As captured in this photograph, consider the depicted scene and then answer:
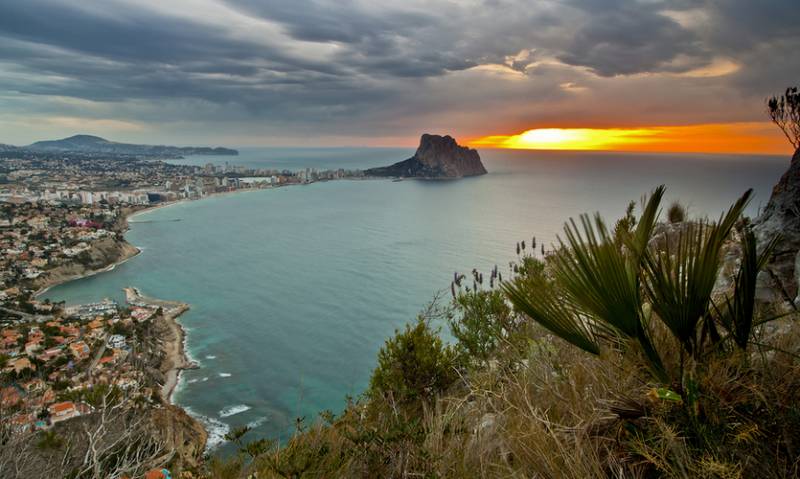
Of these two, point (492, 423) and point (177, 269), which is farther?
point (177, 269)

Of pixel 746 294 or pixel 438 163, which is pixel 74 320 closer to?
pixel 746 294

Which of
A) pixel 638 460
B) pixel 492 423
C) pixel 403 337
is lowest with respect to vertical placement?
pixel 403 337

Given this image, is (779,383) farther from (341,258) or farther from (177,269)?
(177,269)

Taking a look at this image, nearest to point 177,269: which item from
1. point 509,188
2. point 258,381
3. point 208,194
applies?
point 258,381

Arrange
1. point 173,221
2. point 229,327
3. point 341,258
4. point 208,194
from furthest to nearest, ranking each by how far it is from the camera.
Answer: point 208,194
point 173,221
point 341,258
point 229,327

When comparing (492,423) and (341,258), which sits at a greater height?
(492,423)

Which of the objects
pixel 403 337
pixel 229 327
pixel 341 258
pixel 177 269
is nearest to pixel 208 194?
pixel 177 269

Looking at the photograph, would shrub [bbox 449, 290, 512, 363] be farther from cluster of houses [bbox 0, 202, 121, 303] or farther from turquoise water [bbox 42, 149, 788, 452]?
cluster of houses [bbox 0, 202, 121, 303]

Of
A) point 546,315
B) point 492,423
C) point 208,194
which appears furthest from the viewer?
point 208,194
